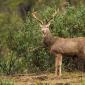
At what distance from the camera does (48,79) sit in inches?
823

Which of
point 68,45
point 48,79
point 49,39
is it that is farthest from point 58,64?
point 48,79

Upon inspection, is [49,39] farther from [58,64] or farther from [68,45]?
[58,64]

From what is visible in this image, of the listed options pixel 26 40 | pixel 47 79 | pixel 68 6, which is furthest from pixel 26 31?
pixel 47 79

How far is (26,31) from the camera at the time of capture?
24.8 metres

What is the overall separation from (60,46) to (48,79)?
69.9 inches

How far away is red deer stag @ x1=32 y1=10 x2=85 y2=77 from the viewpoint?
71.5 feet

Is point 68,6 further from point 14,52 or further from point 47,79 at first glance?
point 47,79

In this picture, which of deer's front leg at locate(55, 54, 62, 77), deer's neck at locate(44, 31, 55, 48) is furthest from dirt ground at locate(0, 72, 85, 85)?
deer's neck at locate(44, 31, 55, 48)

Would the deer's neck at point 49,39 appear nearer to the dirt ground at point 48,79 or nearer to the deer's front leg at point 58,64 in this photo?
the deer's front leg at point 58,64

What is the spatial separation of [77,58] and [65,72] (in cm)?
105

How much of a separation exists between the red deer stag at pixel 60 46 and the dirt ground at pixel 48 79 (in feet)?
1.88

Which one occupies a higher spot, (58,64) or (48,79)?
(58,64)

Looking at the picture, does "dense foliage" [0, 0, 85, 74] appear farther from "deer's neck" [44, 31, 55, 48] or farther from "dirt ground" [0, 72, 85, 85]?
"dirt ground" [0, 72, 85, 85]

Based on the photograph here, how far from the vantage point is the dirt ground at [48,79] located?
19645 mm
